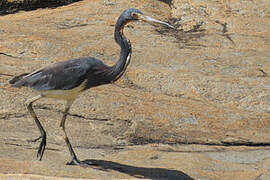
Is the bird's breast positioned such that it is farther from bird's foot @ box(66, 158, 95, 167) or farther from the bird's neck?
bird's foot @ box(66, 158, 95, 167)

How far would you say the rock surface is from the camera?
20.1ft

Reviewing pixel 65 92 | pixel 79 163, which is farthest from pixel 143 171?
pixel 65 92

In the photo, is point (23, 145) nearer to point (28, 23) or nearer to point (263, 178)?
point (263, 178)

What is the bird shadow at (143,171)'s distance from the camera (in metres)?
5.74

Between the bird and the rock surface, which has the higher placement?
the bird

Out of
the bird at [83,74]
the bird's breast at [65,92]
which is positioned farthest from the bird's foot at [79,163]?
the bird's breast at [65,92]

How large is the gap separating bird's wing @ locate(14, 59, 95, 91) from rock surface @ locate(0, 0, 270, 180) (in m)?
0.80

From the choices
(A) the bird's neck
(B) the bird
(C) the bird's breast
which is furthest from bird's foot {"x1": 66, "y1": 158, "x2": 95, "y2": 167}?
(A) the bird's neck

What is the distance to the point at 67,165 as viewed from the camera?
18.5ft

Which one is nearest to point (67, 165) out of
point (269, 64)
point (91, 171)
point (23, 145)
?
point (91, 171)

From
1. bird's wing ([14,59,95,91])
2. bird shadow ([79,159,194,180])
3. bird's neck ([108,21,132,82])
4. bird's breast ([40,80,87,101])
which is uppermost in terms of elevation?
bird's neck ([108,21,132,82])

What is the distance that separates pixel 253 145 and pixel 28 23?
5681 mm

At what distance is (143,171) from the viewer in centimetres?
589

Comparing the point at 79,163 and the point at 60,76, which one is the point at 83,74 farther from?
the point at 79,163
